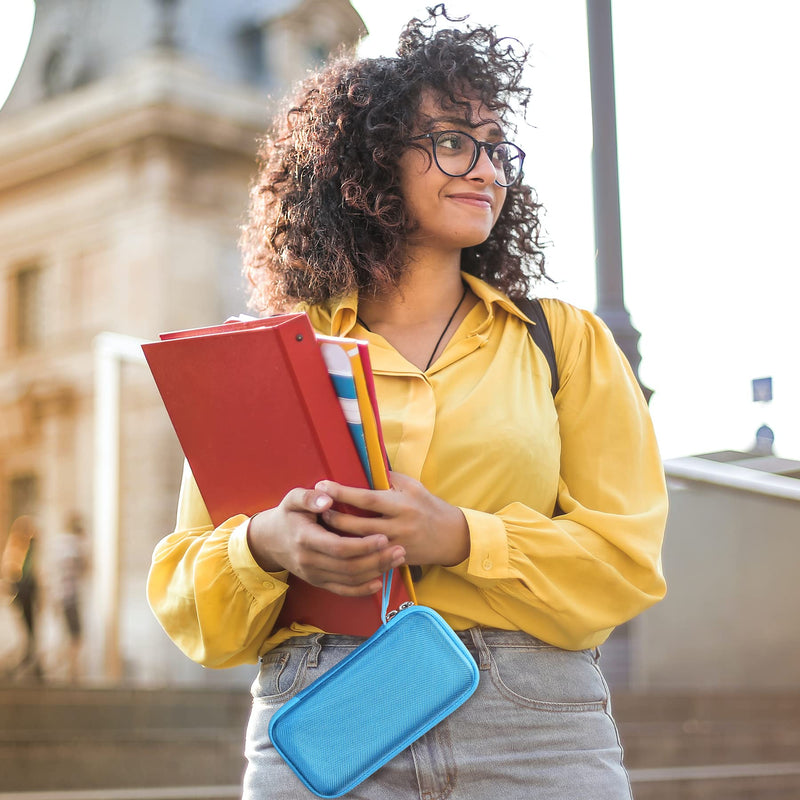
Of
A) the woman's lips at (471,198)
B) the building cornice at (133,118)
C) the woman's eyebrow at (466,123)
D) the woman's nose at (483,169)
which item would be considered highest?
the building cornice at (133,118)

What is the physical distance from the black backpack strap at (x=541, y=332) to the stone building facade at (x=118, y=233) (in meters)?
14.3

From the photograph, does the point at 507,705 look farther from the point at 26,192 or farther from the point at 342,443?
the point at 26,192

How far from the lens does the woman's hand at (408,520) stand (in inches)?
65.1

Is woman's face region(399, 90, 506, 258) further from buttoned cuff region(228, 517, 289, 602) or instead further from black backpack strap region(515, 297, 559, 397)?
buttoned cuff region(228, 517, 289, 602)

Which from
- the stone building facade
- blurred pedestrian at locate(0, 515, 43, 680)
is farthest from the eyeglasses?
the stone building facade

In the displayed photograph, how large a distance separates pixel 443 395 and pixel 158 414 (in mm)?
14879

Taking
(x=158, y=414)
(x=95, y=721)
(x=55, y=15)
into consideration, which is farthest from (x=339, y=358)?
(x=55, y=15)

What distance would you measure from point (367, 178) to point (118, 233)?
1630 cm

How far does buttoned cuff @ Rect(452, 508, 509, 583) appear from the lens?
1.74 metres

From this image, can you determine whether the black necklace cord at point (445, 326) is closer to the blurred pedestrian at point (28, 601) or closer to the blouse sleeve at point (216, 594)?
→ the blouse sleeve at point (216, 594)

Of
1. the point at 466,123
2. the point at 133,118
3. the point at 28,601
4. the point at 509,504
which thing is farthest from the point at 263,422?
the point at 133,118

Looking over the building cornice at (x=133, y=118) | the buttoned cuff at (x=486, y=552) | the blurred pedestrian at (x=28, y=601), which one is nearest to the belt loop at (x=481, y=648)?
the buttoned cuff at (x=486, y=552)

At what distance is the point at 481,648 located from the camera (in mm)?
1787

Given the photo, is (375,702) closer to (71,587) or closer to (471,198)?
(471,198)
